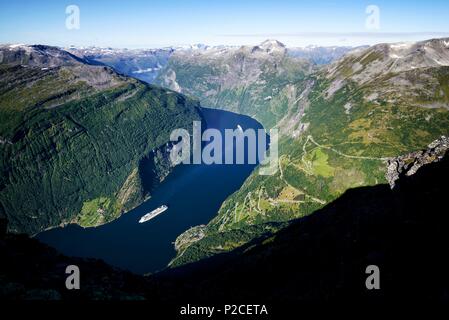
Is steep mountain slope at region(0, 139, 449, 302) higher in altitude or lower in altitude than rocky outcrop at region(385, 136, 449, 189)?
lower

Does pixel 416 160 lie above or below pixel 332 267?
above

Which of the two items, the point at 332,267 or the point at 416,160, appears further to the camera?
the point at 416,160

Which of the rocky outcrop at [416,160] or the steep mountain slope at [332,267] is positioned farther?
the rocky outcrop at [416,160]

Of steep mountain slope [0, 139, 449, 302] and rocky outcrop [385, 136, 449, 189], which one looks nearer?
steep mountain slope [0, 139, 449, 302]

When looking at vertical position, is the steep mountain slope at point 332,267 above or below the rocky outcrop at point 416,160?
below
